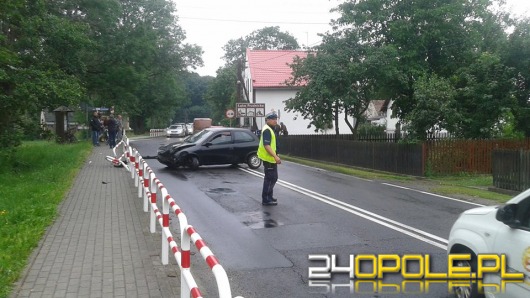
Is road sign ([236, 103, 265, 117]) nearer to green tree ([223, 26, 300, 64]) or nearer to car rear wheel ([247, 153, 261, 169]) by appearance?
car rear wheel ([247, 153, 261, 169])

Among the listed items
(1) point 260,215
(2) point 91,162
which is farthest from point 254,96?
(1) point 260,215

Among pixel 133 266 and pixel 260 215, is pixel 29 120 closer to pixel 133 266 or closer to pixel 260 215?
pixel 260 215

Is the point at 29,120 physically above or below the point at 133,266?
above

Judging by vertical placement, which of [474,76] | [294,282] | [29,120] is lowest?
[294,282]

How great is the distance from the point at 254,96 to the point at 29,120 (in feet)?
98.5

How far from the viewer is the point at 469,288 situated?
535 centimetres

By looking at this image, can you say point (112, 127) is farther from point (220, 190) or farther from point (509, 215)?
point (509, 215)

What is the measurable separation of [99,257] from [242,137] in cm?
1344

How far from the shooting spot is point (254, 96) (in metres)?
49.6

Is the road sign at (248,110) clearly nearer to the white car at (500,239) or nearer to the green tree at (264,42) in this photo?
the white car at (500,239)

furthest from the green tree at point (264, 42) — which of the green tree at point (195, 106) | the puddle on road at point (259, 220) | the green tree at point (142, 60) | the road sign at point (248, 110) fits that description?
the puddle on road at point (259, 220)

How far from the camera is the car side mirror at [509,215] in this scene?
460 centimetres

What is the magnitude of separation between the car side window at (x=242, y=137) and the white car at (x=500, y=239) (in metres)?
15.5

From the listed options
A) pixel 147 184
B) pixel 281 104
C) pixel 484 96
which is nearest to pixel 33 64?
pixel 147 184
